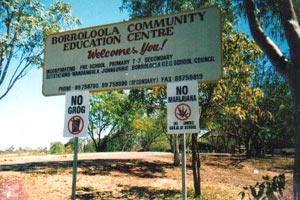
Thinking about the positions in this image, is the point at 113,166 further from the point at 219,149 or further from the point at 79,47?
the point at 219,149

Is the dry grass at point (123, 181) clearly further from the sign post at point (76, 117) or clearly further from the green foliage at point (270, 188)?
the green foliage at point (270, 188)

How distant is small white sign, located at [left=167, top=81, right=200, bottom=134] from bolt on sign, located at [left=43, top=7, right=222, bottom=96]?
392 millimetres

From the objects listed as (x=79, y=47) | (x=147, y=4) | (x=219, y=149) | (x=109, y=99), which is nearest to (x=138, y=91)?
(x=147, y=4)

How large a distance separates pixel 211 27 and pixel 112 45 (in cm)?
188

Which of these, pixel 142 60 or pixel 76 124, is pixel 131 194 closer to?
pixel 76 124

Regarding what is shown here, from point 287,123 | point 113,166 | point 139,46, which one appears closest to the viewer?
point 139,46

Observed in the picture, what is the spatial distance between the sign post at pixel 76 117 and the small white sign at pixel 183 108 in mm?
1517

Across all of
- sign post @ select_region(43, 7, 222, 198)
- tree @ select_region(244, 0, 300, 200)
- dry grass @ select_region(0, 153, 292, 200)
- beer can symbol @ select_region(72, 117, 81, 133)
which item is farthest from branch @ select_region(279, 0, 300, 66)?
dry grass @ select_region(0, 153, 292, 200)

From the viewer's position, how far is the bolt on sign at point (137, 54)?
5.63 meters

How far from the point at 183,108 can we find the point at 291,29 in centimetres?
259

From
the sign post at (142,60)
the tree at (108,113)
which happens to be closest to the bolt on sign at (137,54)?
the sign post at (142,60)

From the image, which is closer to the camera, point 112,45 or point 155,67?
point 155,67

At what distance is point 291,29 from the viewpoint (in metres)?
6.07

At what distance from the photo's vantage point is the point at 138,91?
1756 cm
